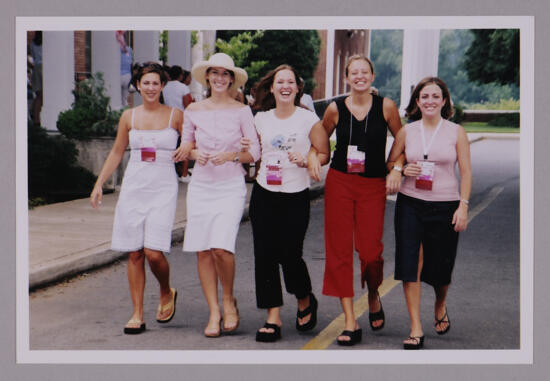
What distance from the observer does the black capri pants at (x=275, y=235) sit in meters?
6.17

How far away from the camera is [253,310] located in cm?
716

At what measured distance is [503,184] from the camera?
17.3 m

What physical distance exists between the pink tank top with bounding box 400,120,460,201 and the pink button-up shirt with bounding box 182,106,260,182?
1.08 metres

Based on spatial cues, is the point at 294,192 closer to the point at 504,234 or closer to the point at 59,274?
the point at 59,274

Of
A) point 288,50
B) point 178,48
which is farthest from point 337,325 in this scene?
point 288,50

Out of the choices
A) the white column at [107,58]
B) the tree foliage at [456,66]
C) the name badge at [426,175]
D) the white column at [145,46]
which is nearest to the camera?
the name badge at [426,175]

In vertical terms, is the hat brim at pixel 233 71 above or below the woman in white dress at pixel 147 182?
above

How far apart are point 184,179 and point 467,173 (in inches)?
383

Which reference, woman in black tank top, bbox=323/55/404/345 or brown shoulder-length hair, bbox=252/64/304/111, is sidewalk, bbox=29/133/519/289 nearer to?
brown shoulder-length hair, bbox=252/64/304/111

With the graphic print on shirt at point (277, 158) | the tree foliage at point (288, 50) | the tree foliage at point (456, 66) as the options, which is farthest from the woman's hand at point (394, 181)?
the tree foliage at point (456, 66)

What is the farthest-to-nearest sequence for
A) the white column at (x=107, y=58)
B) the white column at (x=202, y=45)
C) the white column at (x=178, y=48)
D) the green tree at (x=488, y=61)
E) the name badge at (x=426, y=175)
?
the green tree at (x=488, y=61) → the white column at (x=202, y=45) → the white column at (x=178, y=48) → the white column at (x=107, y=58) → the name badge at (x=426, y=175)

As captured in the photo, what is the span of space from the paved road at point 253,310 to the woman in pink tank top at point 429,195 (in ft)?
1.68

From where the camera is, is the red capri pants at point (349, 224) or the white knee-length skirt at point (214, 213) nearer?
the red capri pants at point (349, 224)

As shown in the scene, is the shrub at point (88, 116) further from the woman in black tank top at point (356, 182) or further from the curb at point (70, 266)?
the woman in black tank top at point (356, 182)
